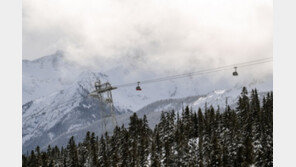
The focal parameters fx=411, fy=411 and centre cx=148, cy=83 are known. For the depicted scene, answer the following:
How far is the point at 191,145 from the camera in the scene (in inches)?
5094

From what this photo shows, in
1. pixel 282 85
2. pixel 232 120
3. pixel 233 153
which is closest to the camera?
pixel 282 85

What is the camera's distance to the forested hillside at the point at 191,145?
4013 inches

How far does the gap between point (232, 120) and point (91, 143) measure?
52853mm

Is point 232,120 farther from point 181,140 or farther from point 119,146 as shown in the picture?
point 119,146

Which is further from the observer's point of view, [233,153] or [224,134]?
[224,134]

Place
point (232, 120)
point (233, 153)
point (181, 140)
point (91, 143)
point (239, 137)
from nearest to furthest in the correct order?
1. point (233, 153)
2. point (239, 137)
3. point (181, 140)
4. point (232, 120)
5. point (91, 143)

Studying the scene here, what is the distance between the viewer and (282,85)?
25.7m

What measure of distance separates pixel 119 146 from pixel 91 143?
2790 centimetres

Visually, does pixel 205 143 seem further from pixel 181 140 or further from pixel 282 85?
pixel 282 85

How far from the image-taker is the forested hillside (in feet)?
334
